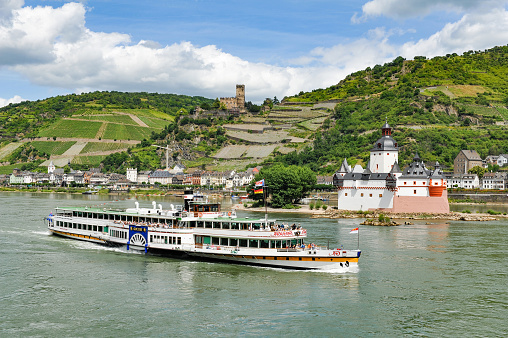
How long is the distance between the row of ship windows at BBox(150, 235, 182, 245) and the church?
150 ft

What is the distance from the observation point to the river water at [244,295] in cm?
2397

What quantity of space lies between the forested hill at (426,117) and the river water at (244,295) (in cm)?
9149

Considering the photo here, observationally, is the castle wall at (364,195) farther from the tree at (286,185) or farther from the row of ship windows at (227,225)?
the row of ship windows at (227,225)

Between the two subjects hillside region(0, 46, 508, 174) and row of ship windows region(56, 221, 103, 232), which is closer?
row of ship windows region(56, 221, 103, 232)

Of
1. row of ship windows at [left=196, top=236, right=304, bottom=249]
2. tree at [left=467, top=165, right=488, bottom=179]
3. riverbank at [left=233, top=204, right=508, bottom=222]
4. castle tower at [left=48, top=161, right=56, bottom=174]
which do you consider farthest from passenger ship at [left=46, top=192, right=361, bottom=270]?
castle tower at [left=48, top=161, right=56, bottom=174]

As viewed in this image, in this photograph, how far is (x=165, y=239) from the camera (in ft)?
129

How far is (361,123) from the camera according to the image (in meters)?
163

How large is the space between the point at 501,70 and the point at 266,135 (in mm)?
92585

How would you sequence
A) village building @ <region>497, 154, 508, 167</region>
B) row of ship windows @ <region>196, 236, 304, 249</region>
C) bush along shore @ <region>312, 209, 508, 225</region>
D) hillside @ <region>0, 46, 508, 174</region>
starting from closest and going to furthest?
row of ship windows @ <region>196, 236, 304, 249</region> < bush along shore @ <region>312, 209, 508, 225</region> < village building @ <region>497, 154, 508, 167</region> < hillside @ <region>0, 46, 508, 174</region>

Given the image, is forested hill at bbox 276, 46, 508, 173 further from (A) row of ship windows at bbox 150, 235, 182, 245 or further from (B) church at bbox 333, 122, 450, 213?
(A) row of ship windows at bbox 150, 235, 182, 245

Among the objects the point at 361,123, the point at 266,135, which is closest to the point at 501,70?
the point at 361,123

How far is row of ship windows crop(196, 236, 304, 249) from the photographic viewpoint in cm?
3534

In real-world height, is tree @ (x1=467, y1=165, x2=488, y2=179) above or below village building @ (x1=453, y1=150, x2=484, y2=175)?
below

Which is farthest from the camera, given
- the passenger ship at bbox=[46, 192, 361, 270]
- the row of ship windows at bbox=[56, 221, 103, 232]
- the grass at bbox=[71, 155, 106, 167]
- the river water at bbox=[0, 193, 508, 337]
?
the grass at bbox=[71, 155, 106, 167]
